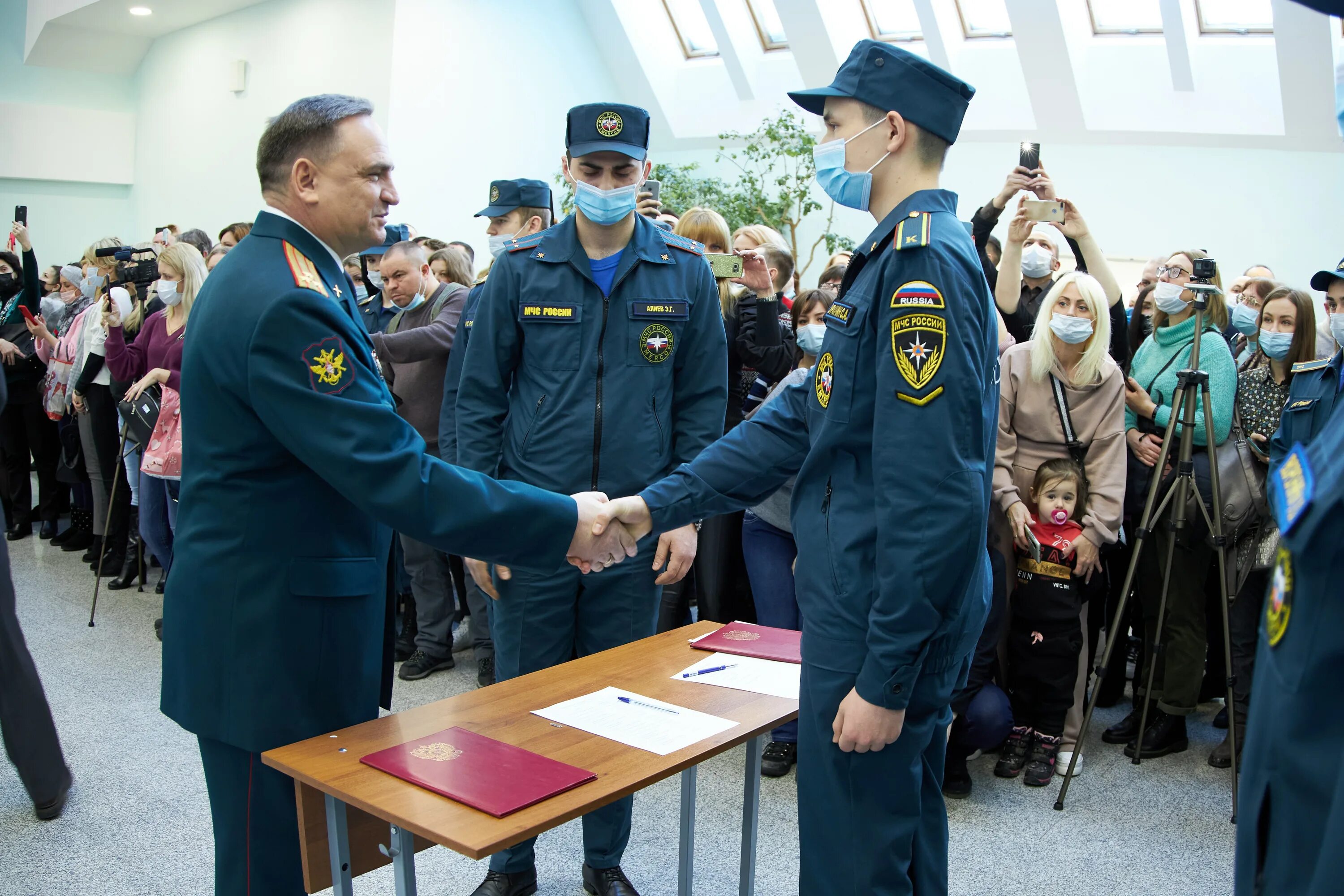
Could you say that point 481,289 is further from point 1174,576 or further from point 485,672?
point 1174,576

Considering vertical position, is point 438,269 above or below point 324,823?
above

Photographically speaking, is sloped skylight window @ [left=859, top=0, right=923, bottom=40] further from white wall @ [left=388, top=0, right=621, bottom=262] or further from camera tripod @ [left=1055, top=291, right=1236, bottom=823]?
camera tripod @ [left=1055, top=291, right=1236, bottom=823]

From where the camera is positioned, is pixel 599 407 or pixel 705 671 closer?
pixel 705 671

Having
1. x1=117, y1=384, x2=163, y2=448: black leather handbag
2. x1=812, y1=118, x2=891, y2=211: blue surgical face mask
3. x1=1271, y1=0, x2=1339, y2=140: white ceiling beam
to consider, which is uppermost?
x1=1271, y1=0, x2=1339, y2=140: white ceiling beam

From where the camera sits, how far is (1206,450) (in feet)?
12.5

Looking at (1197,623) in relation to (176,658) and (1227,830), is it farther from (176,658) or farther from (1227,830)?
(176,658)

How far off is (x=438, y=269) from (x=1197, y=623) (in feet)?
11.7

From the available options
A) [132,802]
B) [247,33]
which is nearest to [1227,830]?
[132,802]

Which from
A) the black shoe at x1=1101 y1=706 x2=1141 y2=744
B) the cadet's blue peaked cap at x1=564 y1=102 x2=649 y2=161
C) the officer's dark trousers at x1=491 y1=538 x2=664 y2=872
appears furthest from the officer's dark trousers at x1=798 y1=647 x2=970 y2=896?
the black shoe at x1=1101 y1=706 x2=1141 y2=744

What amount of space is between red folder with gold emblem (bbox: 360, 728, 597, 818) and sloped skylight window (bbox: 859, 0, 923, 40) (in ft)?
32.6

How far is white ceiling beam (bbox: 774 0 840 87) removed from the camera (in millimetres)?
9961

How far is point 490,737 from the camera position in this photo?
1.75 m

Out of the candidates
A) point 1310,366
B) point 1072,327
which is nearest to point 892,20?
point 1072,327

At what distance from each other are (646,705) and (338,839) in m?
0.58
